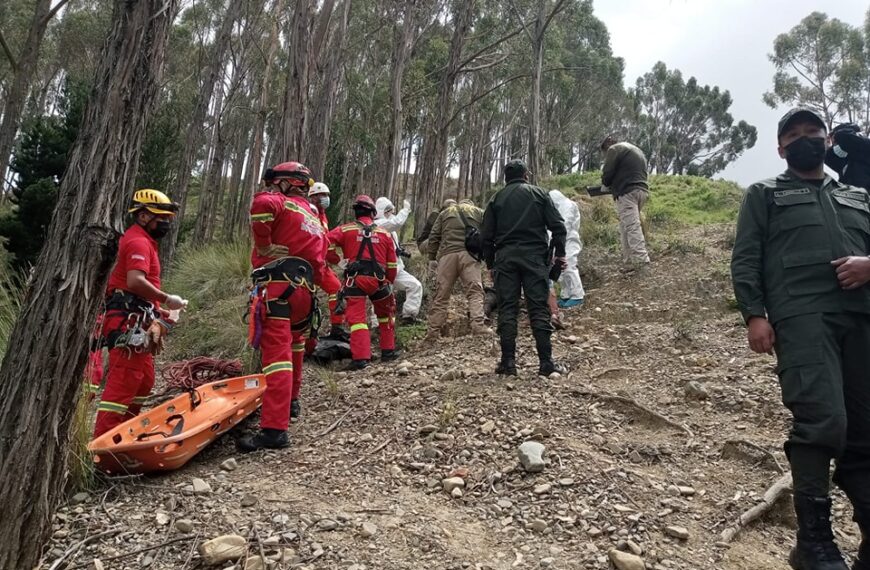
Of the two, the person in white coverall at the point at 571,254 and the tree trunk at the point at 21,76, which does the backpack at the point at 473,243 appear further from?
the tree trunk at the point at 21,76

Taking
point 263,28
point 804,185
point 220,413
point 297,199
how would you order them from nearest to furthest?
point 804,185
point 220,413
point 297,199
point 263,28

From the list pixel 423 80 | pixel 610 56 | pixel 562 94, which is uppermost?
pixel 610 56

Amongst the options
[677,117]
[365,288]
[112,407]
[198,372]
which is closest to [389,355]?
[365,288]

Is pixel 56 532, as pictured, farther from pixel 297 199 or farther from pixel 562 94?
pixel 562 94

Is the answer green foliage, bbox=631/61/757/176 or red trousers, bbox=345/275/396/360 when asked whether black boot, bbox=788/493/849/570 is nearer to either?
red trousers, bbox=345/275/396/360

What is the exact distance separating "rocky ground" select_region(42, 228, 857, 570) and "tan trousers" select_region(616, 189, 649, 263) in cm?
291

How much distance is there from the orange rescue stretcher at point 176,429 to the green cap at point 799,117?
3453 millimetres

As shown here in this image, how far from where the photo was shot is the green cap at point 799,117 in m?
2.54

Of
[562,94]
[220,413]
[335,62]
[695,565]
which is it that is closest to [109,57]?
[220,413]

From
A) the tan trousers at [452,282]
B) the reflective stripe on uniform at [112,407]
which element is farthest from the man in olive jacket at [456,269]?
the reflective stripe on uniform at [112,407]

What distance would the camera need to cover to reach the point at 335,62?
704 inches

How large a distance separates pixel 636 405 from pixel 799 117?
7.25 ft

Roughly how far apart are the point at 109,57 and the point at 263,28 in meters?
18.9

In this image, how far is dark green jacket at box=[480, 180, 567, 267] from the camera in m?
4.95
